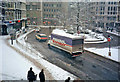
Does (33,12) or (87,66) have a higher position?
(33,12)

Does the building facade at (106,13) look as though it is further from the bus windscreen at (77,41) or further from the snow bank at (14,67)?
the snow bank at (14,67)

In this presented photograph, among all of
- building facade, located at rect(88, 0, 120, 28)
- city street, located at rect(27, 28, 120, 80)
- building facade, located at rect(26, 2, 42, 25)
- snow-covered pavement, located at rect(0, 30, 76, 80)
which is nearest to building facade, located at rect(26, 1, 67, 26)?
building facade, located at rect(26, 2, 42, 25)

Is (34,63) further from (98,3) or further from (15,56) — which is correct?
(98,3)

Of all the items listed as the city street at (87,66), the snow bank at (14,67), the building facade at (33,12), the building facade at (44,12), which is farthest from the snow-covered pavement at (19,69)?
the building facade at (44,12)

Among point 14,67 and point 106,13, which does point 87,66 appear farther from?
point 106,13

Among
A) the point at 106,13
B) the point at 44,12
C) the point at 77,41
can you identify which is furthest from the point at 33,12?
the point at 77,41

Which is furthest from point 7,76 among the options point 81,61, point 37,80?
point 81,61

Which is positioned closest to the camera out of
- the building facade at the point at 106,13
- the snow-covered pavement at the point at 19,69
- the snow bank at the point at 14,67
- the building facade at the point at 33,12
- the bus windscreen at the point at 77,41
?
the snow bank at the point at 14,67

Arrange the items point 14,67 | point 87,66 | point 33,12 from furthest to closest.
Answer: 1. point 33,12
2. point 87,66
3. point 14,67

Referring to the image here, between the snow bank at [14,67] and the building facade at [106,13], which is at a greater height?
the building facade at [106,13]

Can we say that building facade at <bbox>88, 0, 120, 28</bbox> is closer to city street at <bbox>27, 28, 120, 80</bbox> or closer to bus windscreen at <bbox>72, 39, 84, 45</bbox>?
city street at <bbox>27, 28, 120, 80</bbox>

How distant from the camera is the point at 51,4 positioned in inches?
3595

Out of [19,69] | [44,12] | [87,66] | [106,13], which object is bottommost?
[87,66]

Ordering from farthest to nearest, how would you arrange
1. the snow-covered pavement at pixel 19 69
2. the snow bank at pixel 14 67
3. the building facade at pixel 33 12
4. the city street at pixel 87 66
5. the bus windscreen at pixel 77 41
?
the building facade at pixel 33 12
the bus windscreen at pixel 77 41
the city street at pixel 87 66
the snow-covered pavement at pixel 19 69
the snow bank at pixel 14 67
